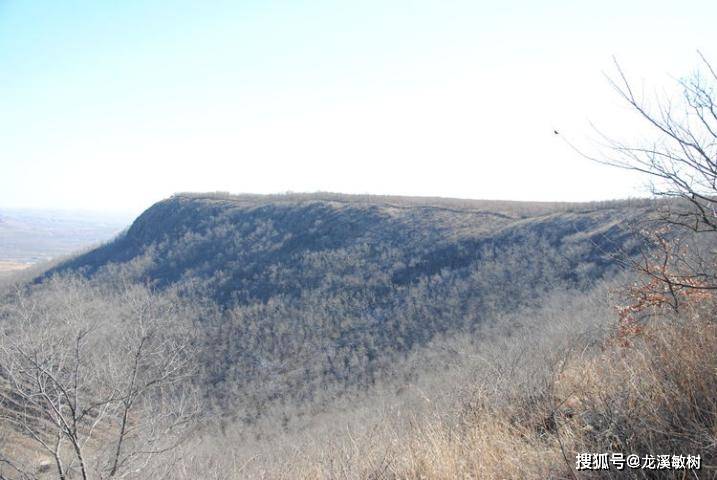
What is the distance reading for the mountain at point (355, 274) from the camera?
82.4 ft

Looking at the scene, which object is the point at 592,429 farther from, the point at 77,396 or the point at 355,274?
the point at 355,274

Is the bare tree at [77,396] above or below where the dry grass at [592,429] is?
below

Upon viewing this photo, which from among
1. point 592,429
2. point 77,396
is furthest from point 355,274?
point 592,429

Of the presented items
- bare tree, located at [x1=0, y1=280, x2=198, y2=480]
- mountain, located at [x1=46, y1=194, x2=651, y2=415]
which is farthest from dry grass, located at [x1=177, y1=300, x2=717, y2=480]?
mountain, located at [x1=46, y1=194, x2=651, y2=415]

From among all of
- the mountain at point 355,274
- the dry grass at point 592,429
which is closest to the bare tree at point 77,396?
the dry grass at point 592,429

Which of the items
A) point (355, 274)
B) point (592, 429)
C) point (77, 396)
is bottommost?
point (355, 274)

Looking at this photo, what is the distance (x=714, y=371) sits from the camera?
272cm

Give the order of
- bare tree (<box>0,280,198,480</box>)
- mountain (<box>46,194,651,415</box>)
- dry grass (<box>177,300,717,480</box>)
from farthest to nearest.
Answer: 1. mountain (<box>46,194,651,415</box>)
2. bare tree (<box>0,280,198,480</box>)
3. dry grass (<box>177,300,717,480</box>)

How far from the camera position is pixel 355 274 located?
1296 inches

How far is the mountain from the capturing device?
82.4 feet

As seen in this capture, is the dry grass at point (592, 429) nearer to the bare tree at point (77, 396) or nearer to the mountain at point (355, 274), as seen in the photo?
the bare tree at point (77, 396)

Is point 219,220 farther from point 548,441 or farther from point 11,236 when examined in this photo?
point 11,236

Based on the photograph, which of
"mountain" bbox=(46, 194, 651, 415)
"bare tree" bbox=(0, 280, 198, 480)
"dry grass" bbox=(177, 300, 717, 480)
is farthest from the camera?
"mountain" bbox=(46, 194, 651, 415)

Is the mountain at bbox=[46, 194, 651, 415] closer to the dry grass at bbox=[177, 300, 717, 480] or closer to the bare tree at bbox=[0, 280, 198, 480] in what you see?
the bare tree at bbox=[0, 280, 198, 480]
